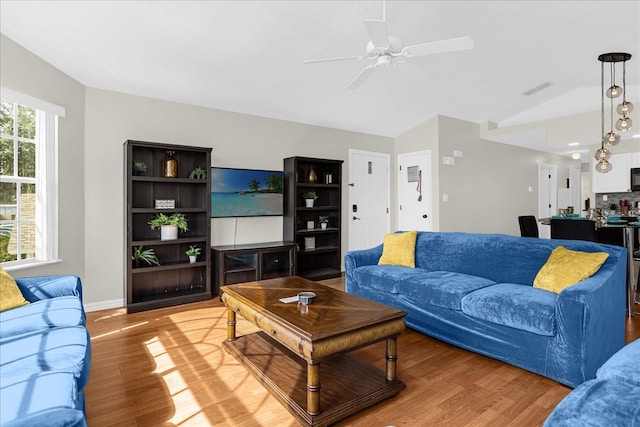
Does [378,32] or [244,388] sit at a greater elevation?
[378,32]

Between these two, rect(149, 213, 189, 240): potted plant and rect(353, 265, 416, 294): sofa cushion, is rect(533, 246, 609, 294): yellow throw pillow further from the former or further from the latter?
rect(149, 213, 189, 240): potted plant

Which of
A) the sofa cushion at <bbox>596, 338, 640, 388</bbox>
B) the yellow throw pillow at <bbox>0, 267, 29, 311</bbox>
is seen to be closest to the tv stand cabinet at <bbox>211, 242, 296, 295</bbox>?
the yellow throw pillow at <bbox>0, 267, 29, 311</bbox>

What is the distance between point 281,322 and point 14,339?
55.0 inches

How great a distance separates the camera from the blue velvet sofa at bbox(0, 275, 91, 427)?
1.21 meters

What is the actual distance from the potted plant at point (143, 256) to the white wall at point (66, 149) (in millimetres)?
508

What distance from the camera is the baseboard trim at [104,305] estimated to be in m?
3.89

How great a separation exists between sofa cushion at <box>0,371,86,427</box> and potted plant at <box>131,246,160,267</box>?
2654 mm

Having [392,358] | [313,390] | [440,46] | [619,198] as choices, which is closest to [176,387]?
[313,390]

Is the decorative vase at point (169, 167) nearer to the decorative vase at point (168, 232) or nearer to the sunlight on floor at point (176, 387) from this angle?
the decorative vase at point (168, 232)

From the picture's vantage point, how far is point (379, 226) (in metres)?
6.38

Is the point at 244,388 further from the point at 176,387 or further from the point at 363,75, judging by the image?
the point at 363,75

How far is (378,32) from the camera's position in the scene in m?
2.31

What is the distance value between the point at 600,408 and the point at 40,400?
188cm

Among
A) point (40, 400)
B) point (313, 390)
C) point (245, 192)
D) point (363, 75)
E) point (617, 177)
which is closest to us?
point (40, 400)
